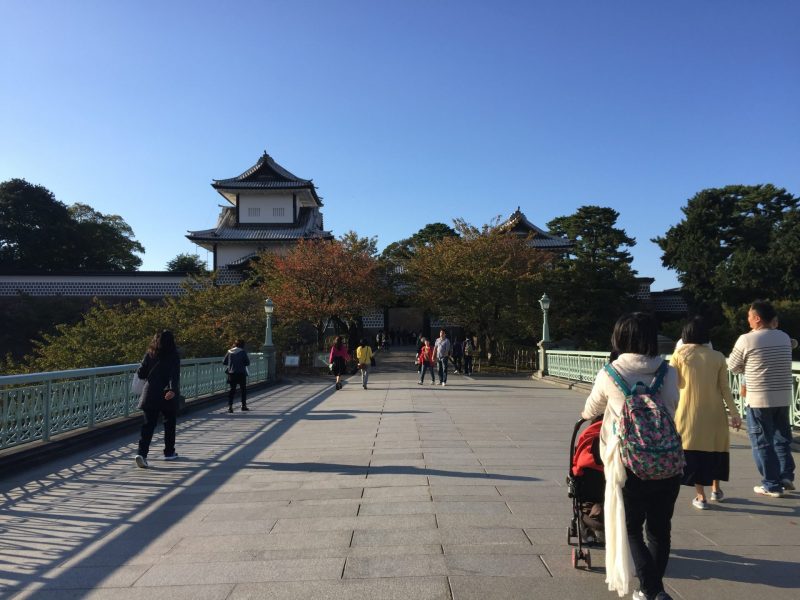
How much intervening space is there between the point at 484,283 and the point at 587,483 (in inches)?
976

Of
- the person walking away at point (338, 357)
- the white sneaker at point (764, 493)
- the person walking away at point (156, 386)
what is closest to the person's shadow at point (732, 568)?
the white sneaker at point (764, 493)

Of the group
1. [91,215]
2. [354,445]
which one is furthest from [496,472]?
[91,215]

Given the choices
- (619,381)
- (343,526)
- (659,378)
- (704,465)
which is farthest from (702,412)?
(343,526)

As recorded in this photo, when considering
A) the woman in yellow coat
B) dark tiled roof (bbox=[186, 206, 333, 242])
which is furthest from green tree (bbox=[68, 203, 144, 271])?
the woman in yellow coat

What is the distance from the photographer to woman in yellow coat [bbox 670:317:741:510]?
473 cm

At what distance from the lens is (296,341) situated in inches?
1147

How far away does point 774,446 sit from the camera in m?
5.25

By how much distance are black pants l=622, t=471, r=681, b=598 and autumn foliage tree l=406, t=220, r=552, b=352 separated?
2513 centimetres

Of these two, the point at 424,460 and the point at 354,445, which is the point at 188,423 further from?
the point at 424,460

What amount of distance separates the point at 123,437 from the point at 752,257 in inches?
1440

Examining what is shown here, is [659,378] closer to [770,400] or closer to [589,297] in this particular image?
[770,400]

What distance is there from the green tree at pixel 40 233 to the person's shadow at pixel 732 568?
48.1 m

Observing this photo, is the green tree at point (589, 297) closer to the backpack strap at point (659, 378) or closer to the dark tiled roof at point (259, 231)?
the dark tiled roof at point (259, 231)

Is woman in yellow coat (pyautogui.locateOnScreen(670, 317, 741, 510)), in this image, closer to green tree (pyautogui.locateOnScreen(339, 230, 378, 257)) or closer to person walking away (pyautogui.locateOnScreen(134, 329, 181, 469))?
person walking away (pyautogui.locateOnScreen(134, 329, 181, 469))
